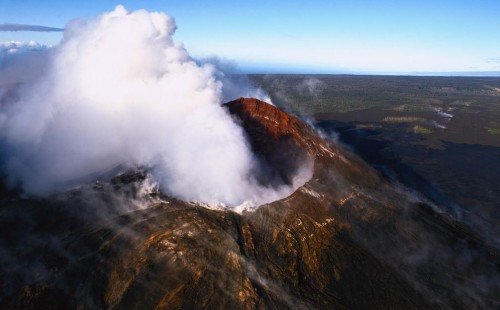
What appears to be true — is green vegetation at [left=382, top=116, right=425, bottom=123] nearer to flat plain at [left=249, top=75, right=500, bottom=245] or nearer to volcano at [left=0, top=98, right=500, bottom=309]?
flat plain at [left=249, top=75, right=500, bottom=245]

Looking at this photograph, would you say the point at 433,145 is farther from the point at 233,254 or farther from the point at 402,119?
the point at 233,254

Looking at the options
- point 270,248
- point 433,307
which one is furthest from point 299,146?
point 433,307

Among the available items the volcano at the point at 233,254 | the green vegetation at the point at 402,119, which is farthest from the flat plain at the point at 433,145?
the volcano at the point at 233,254

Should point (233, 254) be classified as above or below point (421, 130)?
above

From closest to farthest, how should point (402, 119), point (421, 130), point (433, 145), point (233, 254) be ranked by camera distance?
point (233, 254)
point (433, 145)
point (421, 130)
point (402, 119)

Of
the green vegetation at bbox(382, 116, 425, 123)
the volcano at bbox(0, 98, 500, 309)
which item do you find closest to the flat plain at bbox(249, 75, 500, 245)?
the green vegetation at bbox(382, 116, 425, 123)

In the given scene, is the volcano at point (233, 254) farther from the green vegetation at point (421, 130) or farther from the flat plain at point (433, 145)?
the green vegetation at point (421, 130)

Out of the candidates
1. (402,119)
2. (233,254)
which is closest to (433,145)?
(402,119)

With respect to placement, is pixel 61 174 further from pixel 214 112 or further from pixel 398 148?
pixel 398 148
